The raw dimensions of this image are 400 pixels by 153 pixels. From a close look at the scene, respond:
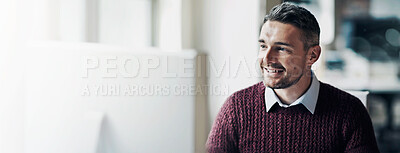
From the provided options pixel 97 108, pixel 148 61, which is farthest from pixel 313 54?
pixel 97 108

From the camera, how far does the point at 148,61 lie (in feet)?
2.46

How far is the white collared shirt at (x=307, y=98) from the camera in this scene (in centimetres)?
71

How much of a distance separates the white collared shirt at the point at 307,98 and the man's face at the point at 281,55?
20 millimetres

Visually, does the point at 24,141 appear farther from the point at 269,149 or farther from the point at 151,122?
the point at 269,149

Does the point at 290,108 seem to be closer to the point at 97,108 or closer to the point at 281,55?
the point at 281,55

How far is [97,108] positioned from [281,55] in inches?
15.6

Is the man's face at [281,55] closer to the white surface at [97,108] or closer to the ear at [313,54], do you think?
the ear at [313,54]

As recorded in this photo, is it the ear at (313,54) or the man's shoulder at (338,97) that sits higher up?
the ear at (313,54)

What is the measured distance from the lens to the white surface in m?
0.72

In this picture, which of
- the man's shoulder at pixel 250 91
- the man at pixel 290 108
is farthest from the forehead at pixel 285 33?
the man's shoulder at pixel 250 91

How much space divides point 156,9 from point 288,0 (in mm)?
268

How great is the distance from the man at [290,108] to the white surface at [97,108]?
0.10 m

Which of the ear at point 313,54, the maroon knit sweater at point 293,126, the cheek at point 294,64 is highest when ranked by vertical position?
the ear at point 313,54

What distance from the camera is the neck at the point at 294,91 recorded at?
705 millimetres
